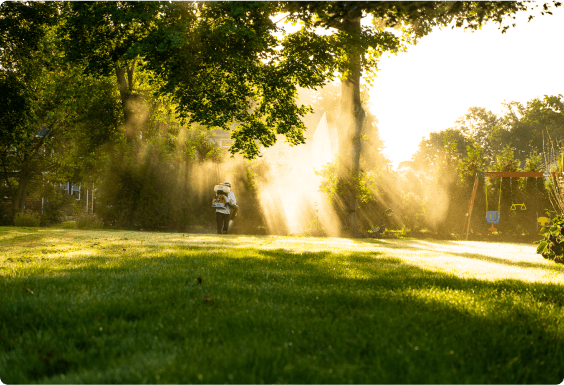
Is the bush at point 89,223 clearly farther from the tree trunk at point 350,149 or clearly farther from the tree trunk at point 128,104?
the tree trunk at point 350,149

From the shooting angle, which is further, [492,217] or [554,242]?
[492,217]

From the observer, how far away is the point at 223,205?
19.5 meters

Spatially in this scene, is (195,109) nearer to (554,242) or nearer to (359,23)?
(359,23)

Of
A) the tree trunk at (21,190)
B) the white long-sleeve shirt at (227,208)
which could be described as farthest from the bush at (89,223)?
the tree trunk at (21,190)

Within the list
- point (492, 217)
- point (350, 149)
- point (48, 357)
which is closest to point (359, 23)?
point (350, 149)

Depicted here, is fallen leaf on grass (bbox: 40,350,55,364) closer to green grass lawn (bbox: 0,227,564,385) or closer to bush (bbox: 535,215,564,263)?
green grass lawn (bbox: 0,227,564,385)

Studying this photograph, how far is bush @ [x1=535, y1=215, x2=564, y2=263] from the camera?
777cm

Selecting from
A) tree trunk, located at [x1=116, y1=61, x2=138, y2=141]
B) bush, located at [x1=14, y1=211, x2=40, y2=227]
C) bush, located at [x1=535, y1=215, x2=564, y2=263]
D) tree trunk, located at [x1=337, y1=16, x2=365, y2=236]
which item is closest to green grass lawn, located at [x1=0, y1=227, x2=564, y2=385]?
bush, located at [x1=535, y1=215, x2=564, y2=263]

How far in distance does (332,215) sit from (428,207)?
18.0 ft

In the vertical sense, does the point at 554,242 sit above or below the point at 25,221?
above

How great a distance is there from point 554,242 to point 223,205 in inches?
557

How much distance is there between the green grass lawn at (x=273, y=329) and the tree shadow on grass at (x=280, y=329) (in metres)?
0.01

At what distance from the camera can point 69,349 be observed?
8.40 feet

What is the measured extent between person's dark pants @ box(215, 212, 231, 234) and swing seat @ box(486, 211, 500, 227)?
12991 mm
